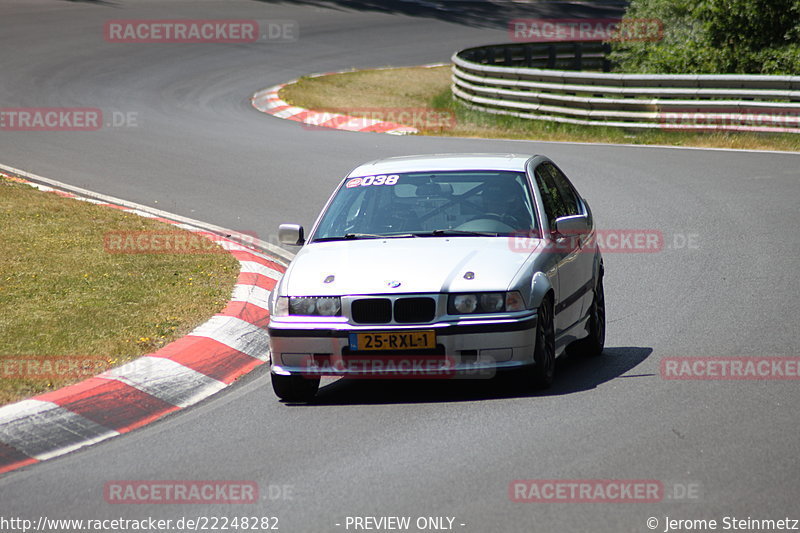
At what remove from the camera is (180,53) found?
3262 centimetres

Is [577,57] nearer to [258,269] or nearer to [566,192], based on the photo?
[258,269]

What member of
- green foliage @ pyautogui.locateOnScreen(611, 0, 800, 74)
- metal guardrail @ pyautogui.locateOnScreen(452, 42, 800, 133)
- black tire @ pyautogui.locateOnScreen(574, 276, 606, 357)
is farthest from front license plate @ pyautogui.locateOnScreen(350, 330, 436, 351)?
green foliage @ pyautogui.locateOnScreen(611, 0, 800, 74)

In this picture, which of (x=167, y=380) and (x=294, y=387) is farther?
(x=167, y=380)

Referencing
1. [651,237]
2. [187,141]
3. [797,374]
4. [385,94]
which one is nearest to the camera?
[797,374]

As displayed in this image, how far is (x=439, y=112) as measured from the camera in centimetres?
2619

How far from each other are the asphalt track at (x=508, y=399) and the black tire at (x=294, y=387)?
110 mm

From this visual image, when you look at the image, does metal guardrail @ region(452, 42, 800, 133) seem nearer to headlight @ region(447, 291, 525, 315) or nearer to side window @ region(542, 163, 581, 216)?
side window @ region(542, 163, 581, 216)

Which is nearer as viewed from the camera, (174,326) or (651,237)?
(174,326)

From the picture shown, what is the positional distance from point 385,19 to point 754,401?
36.0 meters

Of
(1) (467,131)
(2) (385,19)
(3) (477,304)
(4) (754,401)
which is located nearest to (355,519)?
(3) (477,304)

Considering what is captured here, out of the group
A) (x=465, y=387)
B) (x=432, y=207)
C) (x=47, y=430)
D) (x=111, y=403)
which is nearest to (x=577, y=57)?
(x=432, y=207)

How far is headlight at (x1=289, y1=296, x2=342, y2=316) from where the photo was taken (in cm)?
705

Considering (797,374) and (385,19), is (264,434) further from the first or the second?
(385,19)

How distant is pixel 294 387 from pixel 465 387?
1.10m
